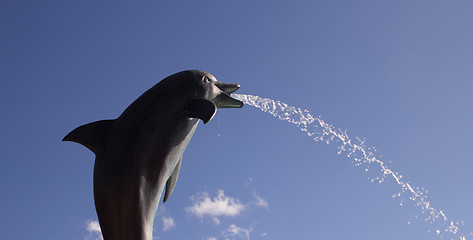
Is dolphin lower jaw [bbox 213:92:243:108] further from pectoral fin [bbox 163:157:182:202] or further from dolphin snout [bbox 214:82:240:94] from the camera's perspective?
pectoral fin [bbox 163:157:182:202]

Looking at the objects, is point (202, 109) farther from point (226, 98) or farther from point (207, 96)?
point (226, 98)

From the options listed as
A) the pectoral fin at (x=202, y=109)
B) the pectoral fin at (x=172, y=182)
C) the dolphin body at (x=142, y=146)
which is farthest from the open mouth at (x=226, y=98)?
the pectoral fin at (x=172, y=182)

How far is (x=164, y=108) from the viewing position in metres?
5.97

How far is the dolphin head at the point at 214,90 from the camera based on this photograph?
6.44m

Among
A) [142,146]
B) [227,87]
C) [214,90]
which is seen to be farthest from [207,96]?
[142,146]

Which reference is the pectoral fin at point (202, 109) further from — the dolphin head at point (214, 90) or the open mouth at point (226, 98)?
the open mouth at point (226, 98)

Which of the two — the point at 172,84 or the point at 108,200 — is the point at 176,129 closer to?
the point at 172,84

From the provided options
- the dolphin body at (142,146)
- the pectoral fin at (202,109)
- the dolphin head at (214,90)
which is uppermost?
the dolphin head at (214,90)

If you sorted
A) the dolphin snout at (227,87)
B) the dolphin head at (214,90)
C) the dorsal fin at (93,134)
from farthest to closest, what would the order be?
1. the dolphin snout at (227,87)
2. the dolphin head at (214,90)
3. the dorsal fin at (93,134)

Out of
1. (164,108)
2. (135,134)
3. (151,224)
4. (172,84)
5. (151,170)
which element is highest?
(172,84)

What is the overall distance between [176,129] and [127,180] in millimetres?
977

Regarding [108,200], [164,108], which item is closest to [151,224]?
[108,200]

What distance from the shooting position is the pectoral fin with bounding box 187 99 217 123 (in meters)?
5.95

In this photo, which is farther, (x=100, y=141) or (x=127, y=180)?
(x=100, y=141)
